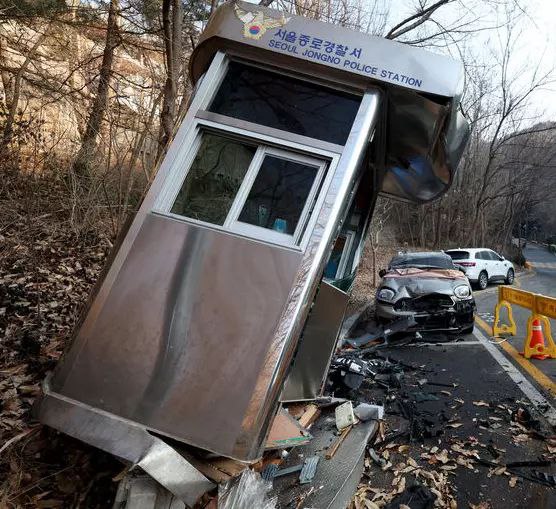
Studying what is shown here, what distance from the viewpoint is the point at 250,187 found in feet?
8.65

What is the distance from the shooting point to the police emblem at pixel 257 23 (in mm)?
2670

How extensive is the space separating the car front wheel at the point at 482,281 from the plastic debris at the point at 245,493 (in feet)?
57.0

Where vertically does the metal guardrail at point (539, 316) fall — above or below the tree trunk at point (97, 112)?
below

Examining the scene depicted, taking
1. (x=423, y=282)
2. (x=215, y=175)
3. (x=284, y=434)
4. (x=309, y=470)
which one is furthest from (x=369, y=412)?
(x=423, y=282)

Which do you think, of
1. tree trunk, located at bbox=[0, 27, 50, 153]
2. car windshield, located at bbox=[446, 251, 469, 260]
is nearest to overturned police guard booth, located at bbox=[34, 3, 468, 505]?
tree trunk, located at bbox=[0, 27, 50, 153]

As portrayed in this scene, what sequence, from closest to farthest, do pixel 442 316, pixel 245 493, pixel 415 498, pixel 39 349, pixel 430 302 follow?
1. pixel 245 493
2. pixel 415 498
3. pixel 39 349
4. pixel 442 316
5. pixel 430 302

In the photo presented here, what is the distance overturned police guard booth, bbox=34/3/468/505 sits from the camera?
2.04m

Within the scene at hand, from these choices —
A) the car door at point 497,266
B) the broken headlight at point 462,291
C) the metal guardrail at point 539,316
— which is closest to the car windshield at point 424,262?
the broken headlight at point 462,291

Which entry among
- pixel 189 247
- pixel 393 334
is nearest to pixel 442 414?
pixel 393 334

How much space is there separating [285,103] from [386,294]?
620cm

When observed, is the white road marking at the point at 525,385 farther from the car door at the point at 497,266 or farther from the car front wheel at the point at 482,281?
the car door at the point at 497,266

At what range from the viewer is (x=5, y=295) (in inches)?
199

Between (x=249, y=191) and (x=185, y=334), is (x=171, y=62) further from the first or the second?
(x=185, y=334)

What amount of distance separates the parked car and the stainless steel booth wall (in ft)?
52.1
